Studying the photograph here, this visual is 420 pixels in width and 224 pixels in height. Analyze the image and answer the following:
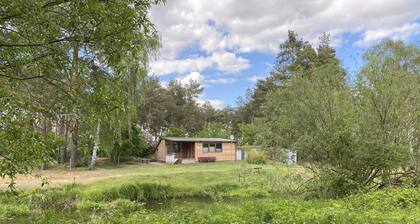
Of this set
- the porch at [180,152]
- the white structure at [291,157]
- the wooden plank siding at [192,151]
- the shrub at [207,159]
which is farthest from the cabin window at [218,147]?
the white structure at [291,157]

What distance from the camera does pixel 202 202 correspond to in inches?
596

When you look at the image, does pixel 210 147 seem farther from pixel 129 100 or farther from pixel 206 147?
pixel 129 100

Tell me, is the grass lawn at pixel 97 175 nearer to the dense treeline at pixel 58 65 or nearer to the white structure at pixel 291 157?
the white structure at pixel 291 157

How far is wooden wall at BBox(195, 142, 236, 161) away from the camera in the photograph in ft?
112

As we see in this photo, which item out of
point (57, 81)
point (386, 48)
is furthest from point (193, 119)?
point (57, 81)

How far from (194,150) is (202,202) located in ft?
63.0

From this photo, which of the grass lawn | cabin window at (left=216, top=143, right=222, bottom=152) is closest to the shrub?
cabin window at (left=216, top=143, right=222, bottom=152)

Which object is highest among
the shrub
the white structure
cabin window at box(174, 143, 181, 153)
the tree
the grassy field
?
the tree

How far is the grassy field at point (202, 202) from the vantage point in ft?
21.9

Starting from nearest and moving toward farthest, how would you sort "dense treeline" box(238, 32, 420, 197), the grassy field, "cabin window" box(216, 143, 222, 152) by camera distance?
1. the grassy field
2. "dense treeline" box(238, 32, 420, 197)
3. "cabin window" box(216, 143, 222, 152)

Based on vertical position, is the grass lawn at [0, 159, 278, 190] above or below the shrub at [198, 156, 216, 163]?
below

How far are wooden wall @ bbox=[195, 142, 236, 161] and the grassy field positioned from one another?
11989 mm

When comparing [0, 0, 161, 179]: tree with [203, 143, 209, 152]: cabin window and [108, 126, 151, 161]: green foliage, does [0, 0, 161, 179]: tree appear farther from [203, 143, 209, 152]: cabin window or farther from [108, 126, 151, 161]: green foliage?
[203, 143, 209, 152]: cabin window

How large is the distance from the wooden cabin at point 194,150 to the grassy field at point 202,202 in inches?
467
